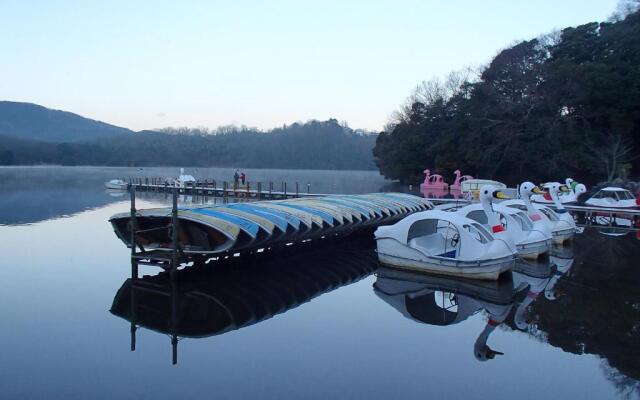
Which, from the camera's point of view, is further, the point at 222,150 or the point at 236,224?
the point at 222,150

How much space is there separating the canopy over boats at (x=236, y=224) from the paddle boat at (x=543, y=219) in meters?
5.47

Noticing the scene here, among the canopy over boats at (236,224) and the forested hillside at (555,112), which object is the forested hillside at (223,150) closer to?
the forested hillside at (555,112)

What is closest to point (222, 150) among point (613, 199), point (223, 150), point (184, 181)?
point (223, 150)

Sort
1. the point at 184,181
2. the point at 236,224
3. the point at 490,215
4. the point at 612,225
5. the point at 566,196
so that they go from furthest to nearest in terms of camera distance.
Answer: the point at 184,181
the point at 566,196
the point at 612,225
the point at 490,215
the point at 236,224

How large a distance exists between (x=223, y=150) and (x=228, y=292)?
5930 inches

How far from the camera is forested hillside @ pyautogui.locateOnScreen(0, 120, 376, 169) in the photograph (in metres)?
140

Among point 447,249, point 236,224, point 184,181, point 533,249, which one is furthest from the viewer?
point 184,181

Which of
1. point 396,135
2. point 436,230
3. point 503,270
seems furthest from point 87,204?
point 396,135

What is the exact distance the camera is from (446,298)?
12.1 m

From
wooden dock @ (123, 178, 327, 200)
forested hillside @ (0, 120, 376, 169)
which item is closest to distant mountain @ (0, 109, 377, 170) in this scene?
forested hillside @ (0, 120, 376, 169)

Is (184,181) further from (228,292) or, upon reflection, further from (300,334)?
(300,334)

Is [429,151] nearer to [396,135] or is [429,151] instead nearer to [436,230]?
[396,135]

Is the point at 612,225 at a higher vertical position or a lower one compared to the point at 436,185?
lower

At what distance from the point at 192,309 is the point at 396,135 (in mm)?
51130
